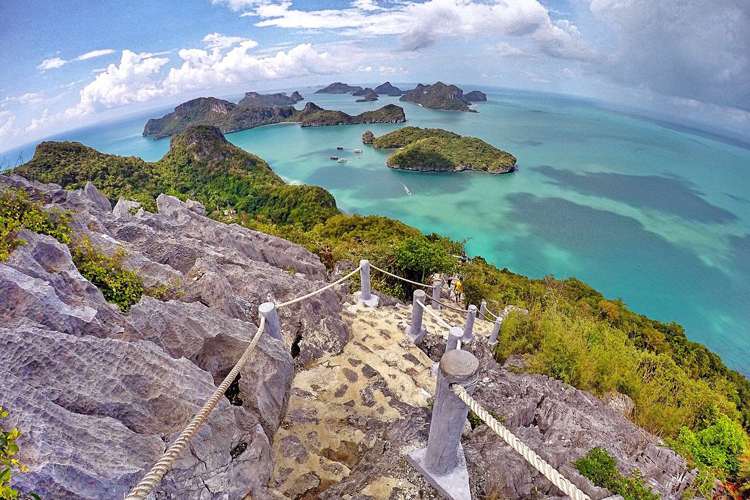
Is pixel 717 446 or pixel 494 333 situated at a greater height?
pixel 494 333

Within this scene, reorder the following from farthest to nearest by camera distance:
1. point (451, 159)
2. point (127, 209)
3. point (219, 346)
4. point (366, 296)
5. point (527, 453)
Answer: point (451, 159) < point (127, 209) < point (366, 296) < point (219, 346) < point (527, 453)

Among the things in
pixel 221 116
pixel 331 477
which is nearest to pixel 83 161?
pixel 331 477

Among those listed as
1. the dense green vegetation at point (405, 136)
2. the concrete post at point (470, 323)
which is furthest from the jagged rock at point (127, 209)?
the dense green vegetation at point (405, 136)

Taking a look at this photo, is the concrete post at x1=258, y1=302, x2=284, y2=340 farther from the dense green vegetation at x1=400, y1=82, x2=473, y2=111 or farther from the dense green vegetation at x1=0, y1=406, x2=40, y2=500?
the dense green vegetation at x1=400, y1=82, x2=473, y2=111

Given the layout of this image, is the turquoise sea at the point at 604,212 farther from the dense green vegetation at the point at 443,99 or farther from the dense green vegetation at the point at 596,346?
the dense green vegetation at the point at 443,99

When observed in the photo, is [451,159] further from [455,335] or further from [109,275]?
[109,275]

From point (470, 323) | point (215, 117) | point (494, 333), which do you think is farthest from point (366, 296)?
point (215, 117)

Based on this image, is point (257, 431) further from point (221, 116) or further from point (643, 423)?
point (221, 116)
